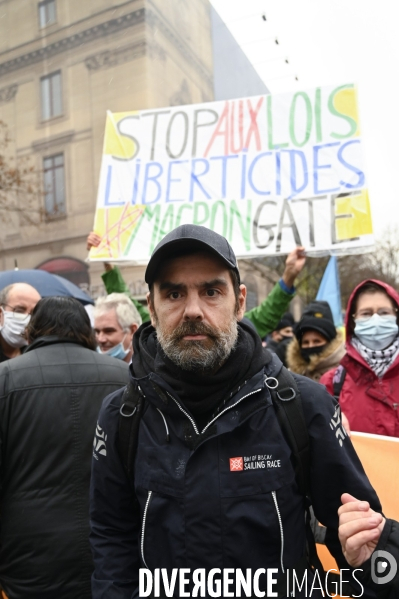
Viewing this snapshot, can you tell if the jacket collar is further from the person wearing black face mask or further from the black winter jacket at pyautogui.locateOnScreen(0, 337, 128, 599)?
the person wearing black face mask

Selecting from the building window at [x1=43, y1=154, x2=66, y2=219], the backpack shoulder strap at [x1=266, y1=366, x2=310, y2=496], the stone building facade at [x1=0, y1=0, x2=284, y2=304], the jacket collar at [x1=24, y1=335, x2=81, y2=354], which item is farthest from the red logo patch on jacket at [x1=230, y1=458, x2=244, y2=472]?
the building window at [x1=43, y1=154, x2=66, y2=219]

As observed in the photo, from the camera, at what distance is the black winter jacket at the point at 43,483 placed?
2125 millimetres

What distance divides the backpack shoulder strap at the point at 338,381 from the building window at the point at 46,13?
1172 centimetres

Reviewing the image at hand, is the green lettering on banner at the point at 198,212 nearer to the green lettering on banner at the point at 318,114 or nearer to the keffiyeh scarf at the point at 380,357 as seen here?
the green lettering on banner at the point at 318,114

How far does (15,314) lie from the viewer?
3279mm

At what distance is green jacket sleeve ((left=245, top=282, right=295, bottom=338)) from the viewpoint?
11.4 feet

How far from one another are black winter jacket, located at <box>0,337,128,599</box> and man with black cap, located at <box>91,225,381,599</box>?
0.64 metres

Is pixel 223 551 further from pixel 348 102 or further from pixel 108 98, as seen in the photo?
pixel 108 98

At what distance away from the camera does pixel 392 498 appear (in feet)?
6.72

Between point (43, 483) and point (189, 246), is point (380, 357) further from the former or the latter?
point (43, 483)

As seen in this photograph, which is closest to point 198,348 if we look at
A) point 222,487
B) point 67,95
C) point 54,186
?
point 222,487

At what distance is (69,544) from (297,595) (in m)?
1.09

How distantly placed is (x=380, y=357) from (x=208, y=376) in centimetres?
164

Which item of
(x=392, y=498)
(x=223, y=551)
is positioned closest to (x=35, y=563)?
(x=223, y=551)
